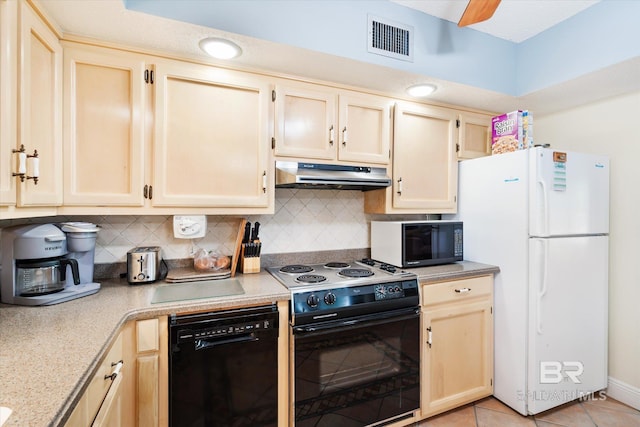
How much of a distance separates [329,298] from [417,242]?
2.77 feet

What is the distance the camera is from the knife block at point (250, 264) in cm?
188

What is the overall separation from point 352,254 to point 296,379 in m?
1.05

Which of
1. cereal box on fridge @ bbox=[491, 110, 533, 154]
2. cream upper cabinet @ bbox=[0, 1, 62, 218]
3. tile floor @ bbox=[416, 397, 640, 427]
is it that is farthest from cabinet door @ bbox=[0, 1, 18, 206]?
cereal box on fridge @ bbox=[491, 110, 533, 154]

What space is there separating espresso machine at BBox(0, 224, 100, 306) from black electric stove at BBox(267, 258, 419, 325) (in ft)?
3.32

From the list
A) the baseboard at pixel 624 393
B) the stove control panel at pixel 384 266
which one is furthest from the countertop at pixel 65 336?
the baseboard at pixel 624 393

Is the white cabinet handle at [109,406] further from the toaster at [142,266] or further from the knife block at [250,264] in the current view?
the knife block at [250,264]

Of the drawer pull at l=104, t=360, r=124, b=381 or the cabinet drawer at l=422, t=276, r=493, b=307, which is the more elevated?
the cabinet drawer at l=422, t=276, r=493, b=307

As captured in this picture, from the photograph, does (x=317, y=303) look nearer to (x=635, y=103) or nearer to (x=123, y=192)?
(x=123, y=192)

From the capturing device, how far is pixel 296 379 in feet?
4.94

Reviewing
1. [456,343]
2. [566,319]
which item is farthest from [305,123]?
[566,319]

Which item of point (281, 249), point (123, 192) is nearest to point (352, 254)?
point (281, 249)

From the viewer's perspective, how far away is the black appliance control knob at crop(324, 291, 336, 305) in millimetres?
1556

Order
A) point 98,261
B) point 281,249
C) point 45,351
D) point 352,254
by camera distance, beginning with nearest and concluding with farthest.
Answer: point 45,351 → point 98,261 → point 281,249 → point 352,254

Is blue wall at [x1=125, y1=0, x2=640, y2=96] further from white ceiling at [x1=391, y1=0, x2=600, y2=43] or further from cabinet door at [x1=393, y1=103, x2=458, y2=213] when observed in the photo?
cabinet door at [x1=393, y1=103, x2=458, y2=213]
